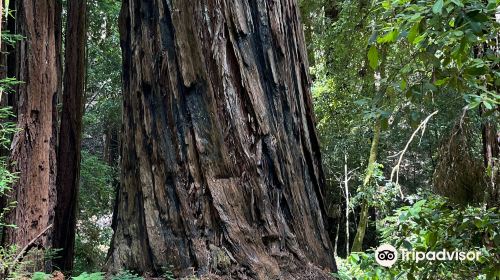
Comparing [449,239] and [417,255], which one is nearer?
[449,239]

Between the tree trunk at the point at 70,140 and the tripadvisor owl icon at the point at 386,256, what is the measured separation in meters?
4.52

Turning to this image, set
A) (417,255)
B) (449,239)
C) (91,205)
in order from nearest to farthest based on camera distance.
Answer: (449,239) < (417,255) < (91,205)

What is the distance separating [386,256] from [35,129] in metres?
3.61

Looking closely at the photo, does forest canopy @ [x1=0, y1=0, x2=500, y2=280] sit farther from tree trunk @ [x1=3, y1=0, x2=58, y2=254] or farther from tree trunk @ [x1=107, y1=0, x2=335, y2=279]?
tree trunk @ [x1=3, y1=0, x2=58, y2=254]

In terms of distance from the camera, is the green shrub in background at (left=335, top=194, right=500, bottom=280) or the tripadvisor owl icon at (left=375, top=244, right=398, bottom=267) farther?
the tripadvisor owl icon at (left=375, top=244, right=398, bottom=267)

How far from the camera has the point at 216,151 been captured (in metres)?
2.82

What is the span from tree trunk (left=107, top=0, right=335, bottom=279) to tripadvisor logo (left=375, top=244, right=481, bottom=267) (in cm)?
69

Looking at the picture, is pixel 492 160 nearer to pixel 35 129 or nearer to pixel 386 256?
pixel 386 256

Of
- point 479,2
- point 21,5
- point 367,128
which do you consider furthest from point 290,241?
point 367,128

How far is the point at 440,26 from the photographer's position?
8.66ft

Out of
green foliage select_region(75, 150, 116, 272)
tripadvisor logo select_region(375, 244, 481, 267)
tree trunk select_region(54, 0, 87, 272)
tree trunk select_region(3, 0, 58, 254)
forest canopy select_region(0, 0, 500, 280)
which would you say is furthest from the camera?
green foliage select_region(75, 150, 116, 272)

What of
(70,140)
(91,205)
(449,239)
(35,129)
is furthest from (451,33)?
(91,205)

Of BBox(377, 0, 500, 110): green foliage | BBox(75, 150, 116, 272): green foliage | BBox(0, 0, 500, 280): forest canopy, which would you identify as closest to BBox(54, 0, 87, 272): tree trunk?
BBox(75, 150, 116, 272): green foliage

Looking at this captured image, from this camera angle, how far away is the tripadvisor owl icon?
11.4 ft
